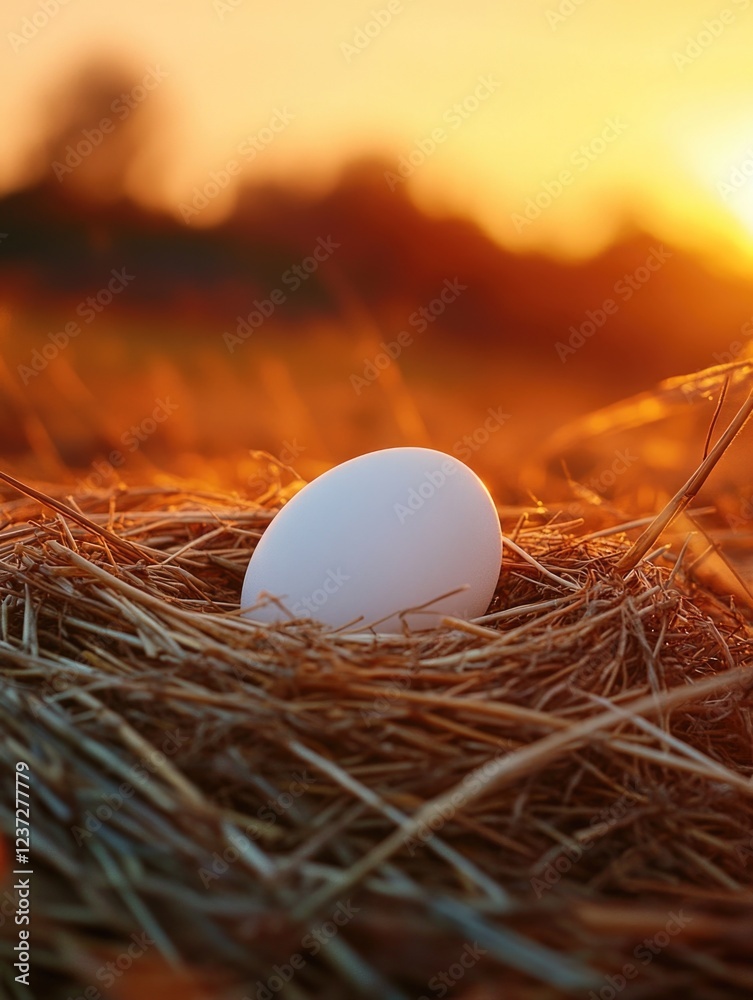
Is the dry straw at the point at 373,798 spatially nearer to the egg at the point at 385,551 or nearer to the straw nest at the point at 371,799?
the straw nest at the point at 371,799

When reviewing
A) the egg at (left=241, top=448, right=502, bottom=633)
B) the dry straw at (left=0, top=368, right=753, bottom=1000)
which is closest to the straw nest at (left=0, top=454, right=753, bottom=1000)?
the dry straw at (left=0, top=368, right=753, bottom=1000)

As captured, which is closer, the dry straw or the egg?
the dry straw

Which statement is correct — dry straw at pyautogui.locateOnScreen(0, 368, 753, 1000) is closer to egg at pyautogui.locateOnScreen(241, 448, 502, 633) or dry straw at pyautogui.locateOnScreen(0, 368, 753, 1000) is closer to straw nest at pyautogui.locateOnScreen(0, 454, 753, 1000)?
straw nest at pyautogui.locateOnScreen(0, 454, 753, 1000)

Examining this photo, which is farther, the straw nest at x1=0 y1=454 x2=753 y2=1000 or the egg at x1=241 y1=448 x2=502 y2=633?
the egg at x1=241 y1=448 x2=502 y2=633

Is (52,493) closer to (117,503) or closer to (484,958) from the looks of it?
(117,503)

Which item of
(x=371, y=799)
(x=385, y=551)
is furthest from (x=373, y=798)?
(x=385, y=551)

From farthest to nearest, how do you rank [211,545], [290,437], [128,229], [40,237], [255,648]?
[128,229], [40,237], [290,437], [211,545], [255,648]

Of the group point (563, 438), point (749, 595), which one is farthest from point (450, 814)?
point (563, 438)
